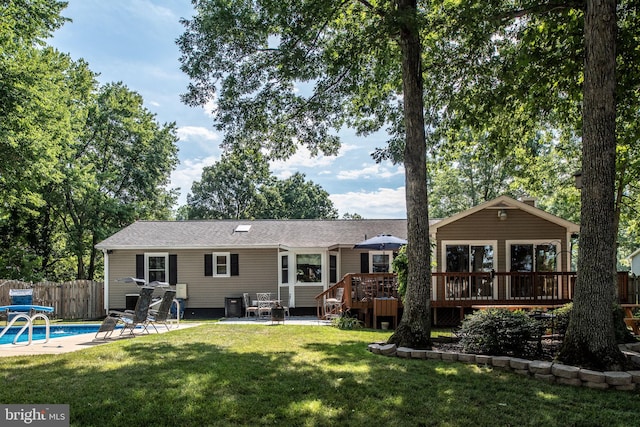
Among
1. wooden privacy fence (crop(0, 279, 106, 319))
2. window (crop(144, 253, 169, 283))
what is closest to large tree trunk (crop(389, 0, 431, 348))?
window (crop(144, 253, 169, 283))

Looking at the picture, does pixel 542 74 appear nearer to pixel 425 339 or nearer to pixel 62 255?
pixel 425 339

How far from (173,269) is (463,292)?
35.9ft

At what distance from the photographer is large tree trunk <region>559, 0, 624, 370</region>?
18.4ft

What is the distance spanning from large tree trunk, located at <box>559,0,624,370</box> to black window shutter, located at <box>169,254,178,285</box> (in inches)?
573

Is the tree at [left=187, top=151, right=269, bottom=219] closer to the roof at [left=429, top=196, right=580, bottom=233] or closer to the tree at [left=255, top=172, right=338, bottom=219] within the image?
the tree at [left=255, top=172, right=338, bottom=219]

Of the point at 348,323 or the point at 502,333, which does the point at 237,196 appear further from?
the point at 502,333

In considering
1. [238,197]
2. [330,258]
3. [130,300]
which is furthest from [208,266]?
[238,197]

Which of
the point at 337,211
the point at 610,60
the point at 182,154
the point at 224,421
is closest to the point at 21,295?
the point at 224,421

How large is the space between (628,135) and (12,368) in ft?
41.3

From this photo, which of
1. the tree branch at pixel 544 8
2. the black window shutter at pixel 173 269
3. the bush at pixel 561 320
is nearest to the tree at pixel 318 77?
the tree branch at pixel 544 8

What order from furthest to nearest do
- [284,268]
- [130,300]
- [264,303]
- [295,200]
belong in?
[295,200] < [284,268] < [130,300] < [264,303]

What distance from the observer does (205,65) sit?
9.55 metres

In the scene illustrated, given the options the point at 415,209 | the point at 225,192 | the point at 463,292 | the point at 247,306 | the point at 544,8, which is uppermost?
the point at 544,8

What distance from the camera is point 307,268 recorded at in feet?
56.5
